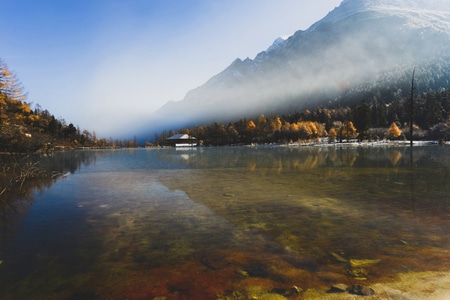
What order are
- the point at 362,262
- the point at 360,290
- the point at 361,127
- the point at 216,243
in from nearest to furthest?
1. the point at 360,290
2. the point at 362,262
3. the point at 216,243
4. the point at 361,127

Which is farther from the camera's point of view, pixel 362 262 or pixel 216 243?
pixel 216 243

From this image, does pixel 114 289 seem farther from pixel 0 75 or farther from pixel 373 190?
pixel 0 75

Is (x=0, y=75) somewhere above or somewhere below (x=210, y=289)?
above

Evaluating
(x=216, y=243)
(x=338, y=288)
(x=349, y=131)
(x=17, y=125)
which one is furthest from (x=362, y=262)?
(x=349, y=131)

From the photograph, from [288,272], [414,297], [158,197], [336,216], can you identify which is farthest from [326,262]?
[158,197]

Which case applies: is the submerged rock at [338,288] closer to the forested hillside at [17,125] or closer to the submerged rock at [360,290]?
the submerged rock at [360,290]

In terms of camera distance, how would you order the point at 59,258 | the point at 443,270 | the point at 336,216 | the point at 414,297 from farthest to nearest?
the point at 336,216, the point at 59,258, the point at 443,270, the point at 414,297

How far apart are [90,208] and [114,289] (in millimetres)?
6531

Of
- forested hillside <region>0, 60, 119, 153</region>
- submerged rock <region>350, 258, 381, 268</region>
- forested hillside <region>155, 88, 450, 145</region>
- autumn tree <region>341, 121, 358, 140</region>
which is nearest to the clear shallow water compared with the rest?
submerged rock <region>350, 258, 381, 268</region>

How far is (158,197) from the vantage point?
11781 mm

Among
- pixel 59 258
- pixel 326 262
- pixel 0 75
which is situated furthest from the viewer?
pixel 0 75

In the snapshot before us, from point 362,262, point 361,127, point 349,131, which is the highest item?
point 361,127

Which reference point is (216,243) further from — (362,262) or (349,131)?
(349,131)

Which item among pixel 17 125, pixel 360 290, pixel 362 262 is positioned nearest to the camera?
pixel 360 290
